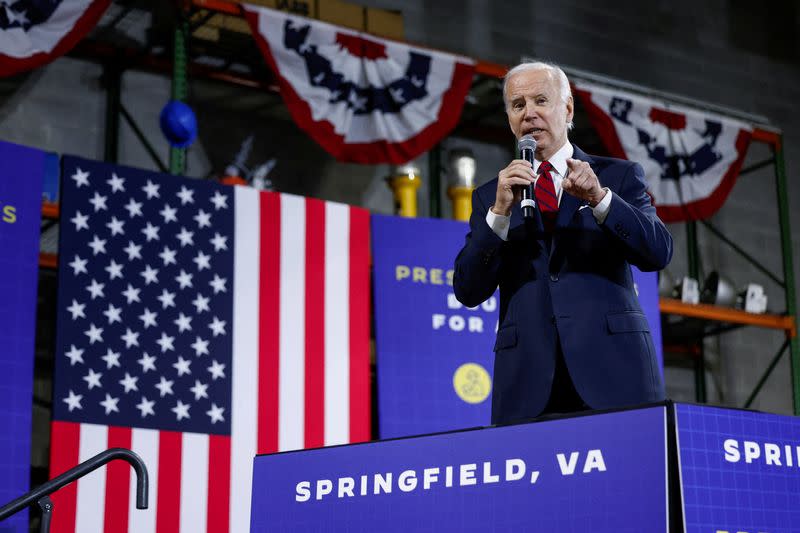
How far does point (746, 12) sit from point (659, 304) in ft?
11.7

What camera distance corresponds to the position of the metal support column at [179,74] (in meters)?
5.77

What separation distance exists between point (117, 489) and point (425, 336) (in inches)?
69.4

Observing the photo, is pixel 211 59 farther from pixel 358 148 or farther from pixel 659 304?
pixel 659 304

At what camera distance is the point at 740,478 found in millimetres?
1647

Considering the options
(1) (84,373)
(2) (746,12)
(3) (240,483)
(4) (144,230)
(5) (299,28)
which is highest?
(2) (746,12)

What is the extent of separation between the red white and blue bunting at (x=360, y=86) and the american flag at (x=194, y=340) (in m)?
0.54

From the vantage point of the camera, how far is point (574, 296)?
7.08 feet

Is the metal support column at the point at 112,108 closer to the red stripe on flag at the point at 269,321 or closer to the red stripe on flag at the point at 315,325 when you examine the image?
the red stripe on flag at the point at 269,321

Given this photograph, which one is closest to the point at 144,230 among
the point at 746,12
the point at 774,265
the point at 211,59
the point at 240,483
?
the point at 240,483

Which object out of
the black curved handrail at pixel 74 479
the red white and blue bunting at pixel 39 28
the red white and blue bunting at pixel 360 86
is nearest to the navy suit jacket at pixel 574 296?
the black curved handrail at pixel 74 479

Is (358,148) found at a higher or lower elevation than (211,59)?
lower

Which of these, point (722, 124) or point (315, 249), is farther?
point (722, 124)

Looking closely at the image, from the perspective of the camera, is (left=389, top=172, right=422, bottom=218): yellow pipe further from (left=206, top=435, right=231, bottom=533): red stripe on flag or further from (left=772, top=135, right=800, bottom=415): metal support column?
(left=772, top=135, right=800, bottom=415): metal support column

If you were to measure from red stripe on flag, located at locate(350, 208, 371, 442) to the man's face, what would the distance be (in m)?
3.48
